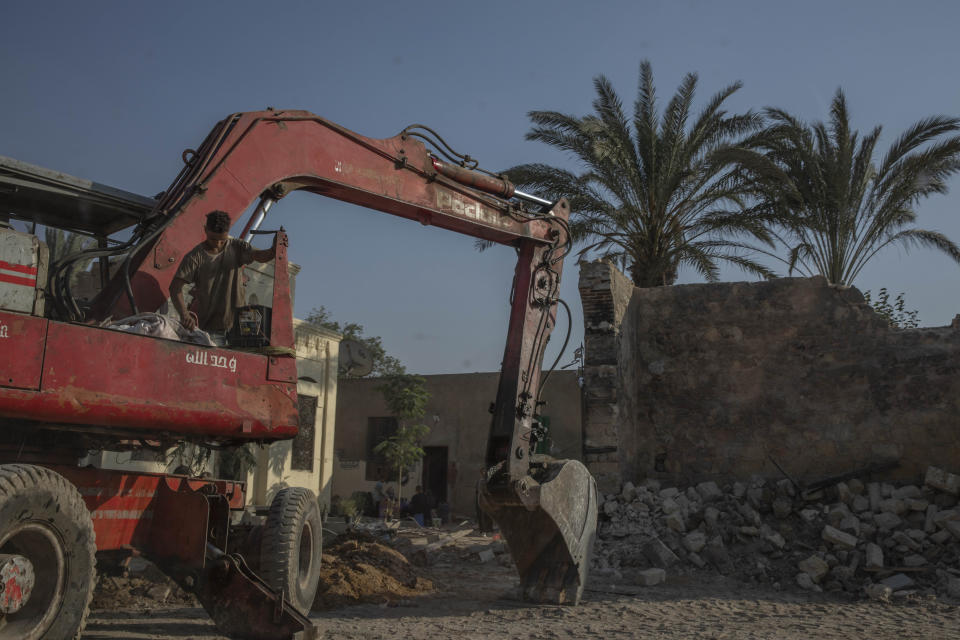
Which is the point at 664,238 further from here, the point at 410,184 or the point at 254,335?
the point at 254,335

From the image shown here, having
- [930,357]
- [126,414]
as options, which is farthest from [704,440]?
[126,414]

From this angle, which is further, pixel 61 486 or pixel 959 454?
pixel 959 454

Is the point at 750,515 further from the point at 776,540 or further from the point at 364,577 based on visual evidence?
the point at 364,577

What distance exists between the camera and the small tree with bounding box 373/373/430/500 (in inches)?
784

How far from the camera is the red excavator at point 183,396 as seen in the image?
409 centimetres

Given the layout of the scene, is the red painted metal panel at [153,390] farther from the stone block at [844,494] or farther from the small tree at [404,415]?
the small tree at [404,415]

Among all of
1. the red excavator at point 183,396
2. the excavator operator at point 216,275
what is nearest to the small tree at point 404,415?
the red excavator at point 183,396

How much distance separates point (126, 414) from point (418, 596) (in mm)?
4497

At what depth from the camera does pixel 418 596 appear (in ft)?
26.7

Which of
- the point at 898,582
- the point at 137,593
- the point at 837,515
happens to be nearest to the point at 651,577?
the point at 898,582

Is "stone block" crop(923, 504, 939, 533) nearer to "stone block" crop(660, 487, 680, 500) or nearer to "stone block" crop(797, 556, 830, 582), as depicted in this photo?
"stone block" crop(797, 556, 830, 582)

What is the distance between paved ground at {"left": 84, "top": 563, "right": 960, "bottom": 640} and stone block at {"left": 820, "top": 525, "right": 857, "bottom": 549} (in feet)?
3.34

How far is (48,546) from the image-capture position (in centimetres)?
412

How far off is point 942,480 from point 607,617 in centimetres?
593
